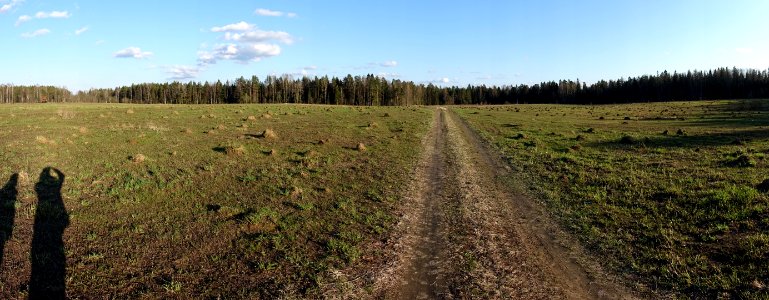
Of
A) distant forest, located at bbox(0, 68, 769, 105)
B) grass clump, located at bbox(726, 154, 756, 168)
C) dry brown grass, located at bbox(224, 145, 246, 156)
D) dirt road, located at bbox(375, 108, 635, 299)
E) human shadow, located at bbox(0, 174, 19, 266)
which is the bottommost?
dirt road, located at bbox(375, 108, 635, 299)

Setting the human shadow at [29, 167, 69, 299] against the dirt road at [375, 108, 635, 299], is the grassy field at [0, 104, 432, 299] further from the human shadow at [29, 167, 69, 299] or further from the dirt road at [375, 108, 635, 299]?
the dirt road at [375, 108, 635, 299]

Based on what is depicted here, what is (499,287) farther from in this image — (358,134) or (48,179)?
(358,134)

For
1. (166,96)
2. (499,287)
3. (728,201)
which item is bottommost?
(499,287)

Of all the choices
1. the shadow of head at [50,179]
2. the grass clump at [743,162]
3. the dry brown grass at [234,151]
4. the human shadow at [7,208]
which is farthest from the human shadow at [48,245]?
the grass clump at [743,162]

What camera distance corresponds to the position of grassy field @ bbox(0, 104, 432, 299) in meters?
8.05

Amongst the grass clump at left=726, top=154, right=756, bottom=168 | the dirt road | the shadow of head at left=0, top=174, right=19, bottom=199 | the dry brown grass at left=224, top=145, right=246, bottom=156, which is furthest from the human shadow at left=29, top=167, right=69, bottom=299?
the grass clump at left=726, top=154, right=756, bottom=168

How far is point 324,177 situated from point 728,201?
47.8 ft

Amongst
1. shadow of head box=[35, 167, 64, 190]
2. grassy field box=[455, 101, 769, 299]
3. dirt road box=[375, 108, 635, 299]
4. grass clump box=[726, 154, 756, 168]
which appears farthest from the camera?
grass clump box=[726, 154, 756, 168]

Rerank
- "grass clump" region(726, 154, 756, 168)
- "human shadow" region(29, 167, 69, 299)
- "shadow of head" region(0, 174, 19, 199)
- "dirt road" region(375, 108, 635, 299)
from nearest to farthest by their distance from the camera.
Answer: "human shadow" region(29, 167, 69, 299), "dirt road" region(375, 108, 635, 299), "shadow of head" region(0, 174, 19, 199), "grass clump" region(726, 154, 756, 168)

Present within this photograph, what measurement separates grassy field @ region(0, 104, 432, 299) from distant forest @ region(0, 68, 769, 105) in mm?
137018

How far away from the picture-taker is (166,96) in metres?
174

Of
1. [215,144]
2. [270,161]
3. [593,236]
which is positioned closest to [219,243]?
[593,236]

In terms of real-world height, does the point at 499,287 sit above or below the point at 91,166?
below

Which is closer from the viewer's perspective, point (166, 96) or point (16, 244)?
point (16, 244)
